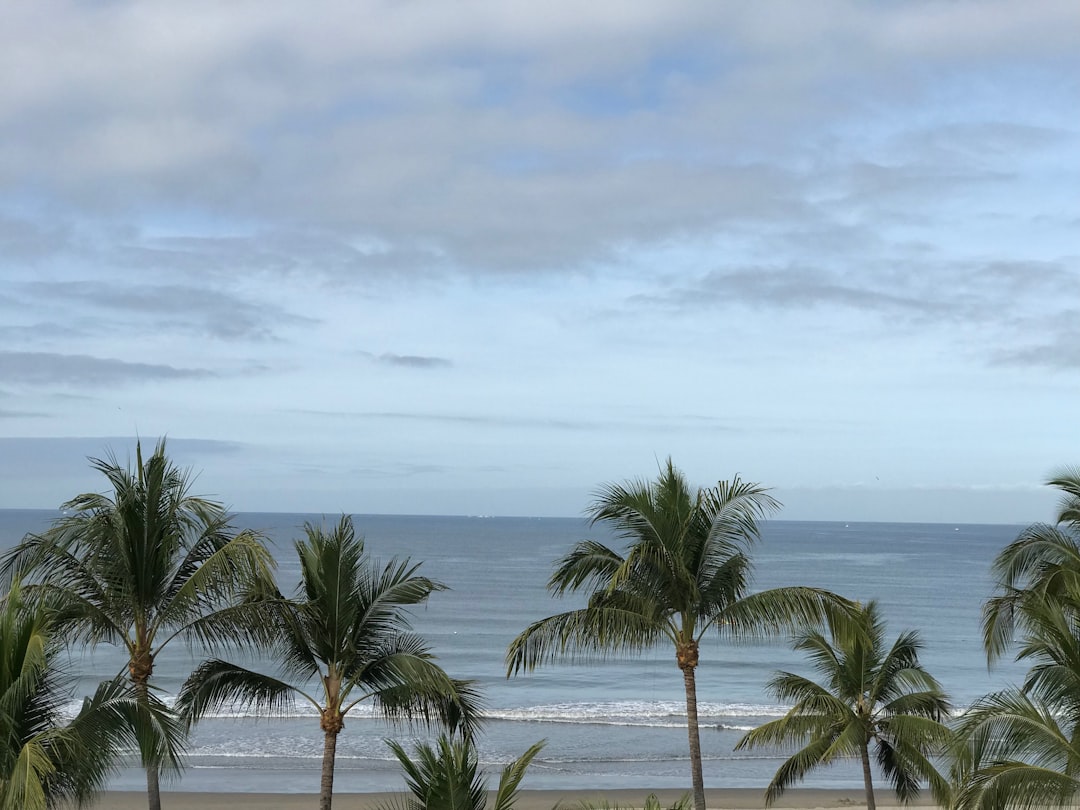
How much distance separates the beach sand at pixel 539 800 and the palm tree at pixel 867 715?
7.84m

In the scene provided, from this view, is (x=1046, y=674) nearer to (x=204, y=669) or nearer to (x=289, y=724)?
(x=204, y=669)

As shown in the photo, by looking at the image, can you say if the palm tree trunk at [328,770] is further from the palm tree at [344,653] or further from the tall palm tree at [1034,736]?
the tall palm tree at [1034,736]

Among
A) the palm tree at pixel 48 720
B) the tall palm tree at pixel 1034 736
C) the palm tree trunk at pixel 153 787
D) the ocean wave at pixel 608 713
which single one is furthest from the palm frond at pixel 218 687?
the ocean wave at pixel 608 713

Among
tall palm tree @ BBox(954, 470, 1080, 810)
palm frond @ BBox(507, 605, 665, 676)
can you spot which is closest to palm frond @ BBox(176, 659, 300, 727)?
palm frond @ BBox(507, 605, 665, 676)

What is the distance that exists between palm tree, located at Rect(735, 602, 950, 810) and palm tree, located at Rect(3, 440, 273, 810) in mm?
8553

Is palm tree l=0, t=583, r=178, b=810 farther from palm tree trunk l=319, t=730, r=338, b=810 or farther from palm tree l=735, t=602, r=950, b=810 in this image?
palm tree l=735, t=602, r=950, b=810

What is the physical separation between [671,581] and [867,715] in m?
4.65

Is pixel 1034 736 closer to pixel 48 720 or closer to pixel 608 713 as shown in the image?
pixel 48 720

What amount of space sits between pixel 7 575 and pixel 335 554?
3.92 metres

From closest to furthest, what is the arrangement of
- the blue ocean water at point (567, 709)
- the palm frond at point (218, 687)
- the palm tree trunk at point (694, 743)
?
1. the palm frond at point (218, 687)
2. the palm tree trunk at point (694, 743)
3. the blue ocean water at point (567, 709)

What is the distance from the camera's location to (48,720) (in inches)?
389

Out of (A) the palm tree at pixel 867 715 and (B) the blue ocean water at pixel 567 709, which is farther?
(B) the blue ocean water at pixel 567 709

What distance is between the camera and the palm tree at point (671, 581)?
15156 millimetres

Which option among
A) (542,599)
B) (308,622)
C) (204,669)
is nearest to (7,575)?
(204,669)
